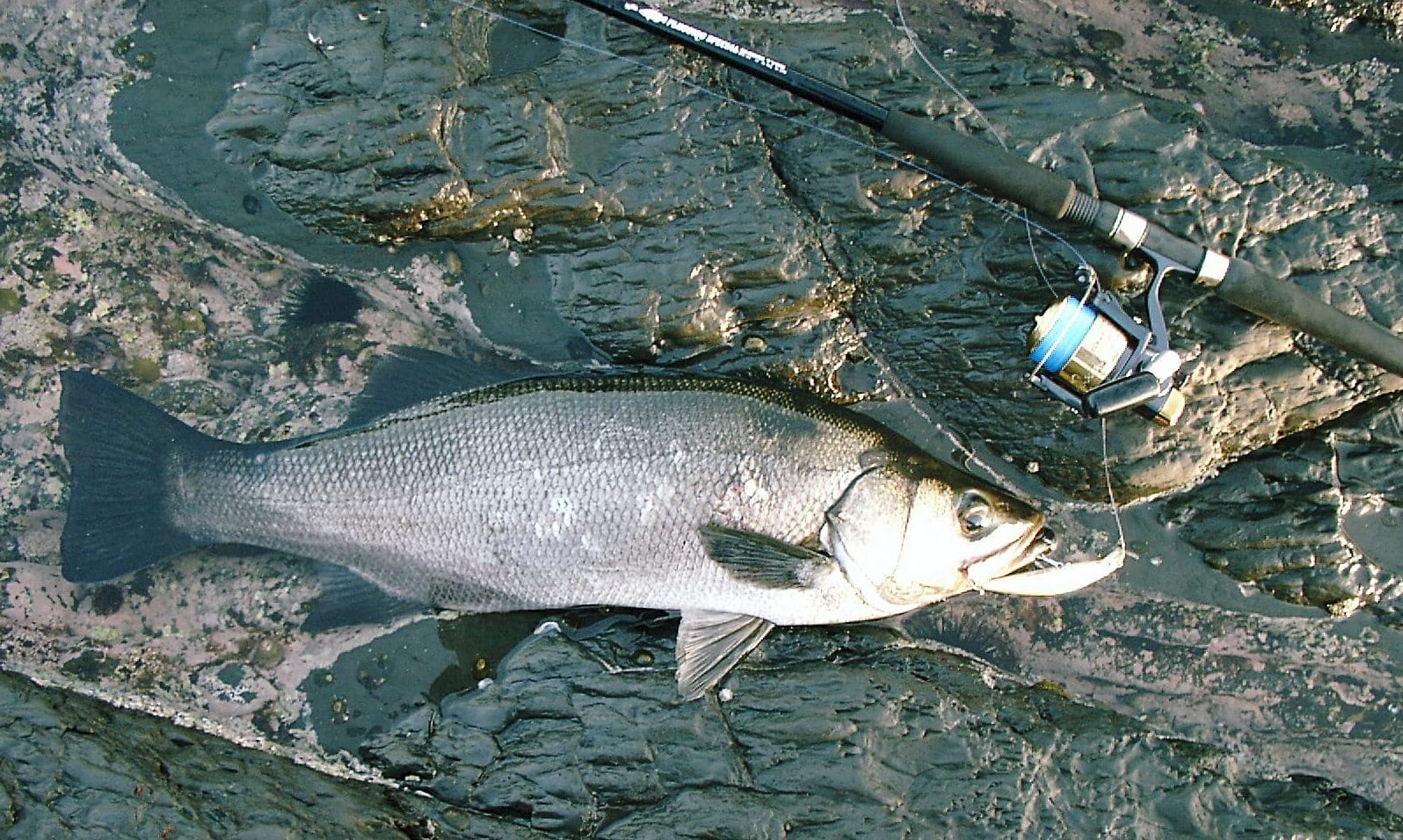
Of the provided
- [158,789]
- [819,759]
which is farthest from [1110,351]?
[158,789]

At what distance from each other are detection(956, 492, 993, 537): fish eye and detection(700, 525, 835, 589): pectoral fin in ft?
2.12

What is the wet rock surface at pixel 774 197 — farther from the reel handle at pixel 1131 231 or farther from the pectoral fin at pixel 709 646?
the pectoral fin at pixel 709 646

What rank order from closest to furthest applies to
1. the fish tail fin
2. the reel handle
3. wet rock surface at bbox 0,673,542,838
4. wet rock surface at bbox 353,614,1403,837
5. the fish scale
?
1. wet rock surface at bbox 0,673,542,838
2. the reel handle
3. wet rock surface at bbox 353,614,1403,837
4. the fish scale
5. the fish tail fin

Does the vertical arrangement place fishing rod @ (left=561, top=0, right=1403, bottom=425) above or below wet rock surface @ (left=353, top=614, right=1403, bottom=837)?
above

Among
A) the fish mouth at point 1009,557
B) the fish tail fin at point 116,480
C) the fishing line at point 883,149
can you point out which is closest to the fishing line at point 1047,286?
the fishing line at point 883,149

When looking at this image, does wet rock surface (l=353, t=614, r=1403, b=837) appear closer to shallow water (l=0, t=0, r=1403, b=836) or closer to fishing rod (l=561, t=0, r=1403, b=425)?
shallow water (l=0, t=0, r=1403, b=836)

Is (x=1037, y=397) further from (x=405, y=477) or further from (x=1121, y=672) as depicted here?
(x=405, y=477)

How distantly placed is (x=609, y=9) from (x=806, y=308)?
1.51m

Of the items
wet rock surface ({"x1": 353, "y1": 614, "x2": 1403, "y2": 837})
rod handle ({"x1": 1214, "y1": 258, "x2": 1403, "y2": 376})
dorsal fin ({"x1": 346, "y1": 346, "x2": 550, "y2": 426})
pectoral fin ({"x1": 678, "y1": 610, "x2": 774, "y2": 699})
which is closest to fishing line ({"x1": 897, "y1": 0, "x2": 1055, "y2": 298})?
rod handle ({"x1": 1214, "y1": 258, "x2": 1403, "y2": 376})

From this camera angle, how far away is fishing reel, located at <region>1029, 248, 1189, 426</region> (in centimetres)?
385

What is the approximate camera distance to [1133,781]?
13.1 ft

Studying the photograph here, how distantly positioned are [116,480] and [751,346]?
9.48 feet

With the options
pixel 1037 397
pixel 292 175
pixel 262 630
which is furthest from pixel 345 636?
pixel 1037 397

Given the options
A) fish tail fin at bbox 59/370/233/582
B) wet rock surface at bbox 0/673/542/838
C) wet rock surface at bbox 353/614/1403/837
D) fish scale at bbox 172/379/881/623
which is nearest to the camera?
wet rock surface at bbox 0/673/542/838
